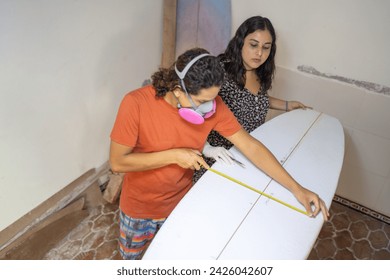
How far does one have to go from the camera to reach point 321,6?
8.80 ft

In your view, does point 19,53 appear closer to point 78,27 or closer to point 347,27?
point 78,27

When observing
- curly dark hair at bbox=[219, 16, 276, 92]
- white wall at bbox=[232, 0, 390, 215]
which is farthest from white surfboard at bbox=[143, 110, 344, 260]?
white wall at bbox=[232, 0, 390, 215]

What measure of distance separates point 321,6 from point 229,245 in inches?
79.0

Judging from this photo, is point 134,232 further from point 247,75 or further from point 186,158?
point 247,75

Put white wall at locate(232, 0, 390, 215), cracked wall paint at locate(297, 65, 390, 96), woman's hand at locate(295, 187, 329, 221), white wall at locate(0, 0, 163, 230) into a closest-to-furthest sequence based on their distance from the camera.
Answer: woman's hand at locate(295, 187, 329, 221) < white wall at locate(0, 0, 163, 230) < white wall at locate(232, 0, 390, 215) < cracked wall paint at locate(297, 65, 390, 96)

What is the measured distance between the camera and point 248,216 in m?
1.89

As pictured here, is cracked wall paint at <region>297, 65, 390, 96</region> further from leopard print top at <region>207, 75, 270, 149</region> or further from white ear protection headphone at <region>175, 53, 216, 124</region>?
white ear protection headphone at <region>175, 53, 216, 124</region>

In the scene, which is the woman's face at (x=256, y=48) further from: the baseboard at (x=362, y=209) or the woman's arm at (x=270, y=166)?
the baseboard at (x=362, y=209)

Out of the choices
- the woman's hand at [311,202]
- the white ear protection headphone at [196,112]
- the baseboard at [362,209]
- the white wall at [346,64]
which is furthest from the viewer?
the baseboard at [362,209]

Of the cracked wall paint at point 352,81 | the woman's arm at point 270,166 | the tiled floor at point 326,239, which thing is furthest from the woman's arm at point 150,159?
the cracked wall paint at point 352,81

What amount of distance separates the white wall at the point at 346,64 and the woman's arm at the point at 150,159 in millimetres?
1606

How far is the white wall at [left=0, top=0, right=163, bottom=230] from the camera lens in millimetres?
2217

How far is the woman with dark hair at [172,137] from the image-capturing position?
1752mm

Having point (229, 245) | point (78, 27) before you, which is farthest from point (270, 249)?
point (78, 27)
